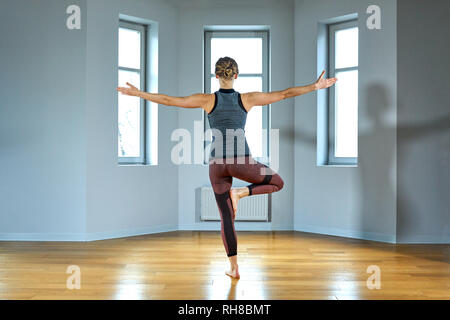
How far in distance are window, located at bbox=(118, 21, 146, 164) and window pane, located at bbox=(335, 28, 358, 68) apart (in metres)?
2.42

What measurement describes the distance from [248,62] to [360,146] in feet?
6.19

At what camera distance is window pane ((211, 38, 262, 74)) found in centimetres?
634

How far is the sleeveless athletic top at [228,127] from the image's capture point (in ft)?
11.0

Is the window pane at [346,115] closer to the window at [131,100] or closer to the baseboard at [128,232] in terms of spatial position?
the baseboard at [128,232]

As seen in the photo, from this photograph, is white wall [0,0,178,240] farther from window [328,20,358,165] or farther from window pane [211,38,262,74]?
window [328,20,358,165]

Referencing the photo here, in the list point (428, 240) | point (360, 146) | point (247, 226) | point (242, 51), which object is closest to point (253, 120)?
point (242, 51)

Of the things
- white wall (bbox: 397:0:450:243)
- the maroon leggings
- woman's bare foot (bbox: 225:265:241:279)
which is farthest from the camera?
white wall (bbox: 397:0:450:243)

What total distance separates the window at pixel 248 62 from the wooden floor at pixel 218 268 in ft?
5.14

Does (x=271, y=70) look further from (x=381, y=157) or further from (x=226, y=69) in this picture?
(x=226, y=69)

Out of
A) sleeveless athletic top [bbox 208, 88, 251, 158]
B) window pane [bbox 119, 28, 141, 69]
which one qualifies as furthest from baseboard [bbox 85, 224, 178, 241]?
sleeveless athletic top [bbox 208, 88, 251, 158]

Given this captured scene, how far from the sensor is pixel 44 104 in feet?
17.0

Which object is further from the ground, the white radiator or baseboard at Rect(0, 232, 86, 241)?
the white radiator

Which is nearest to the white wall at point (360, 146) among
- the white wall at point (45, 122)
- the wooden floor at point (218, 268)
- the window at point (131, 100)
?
the wooden floor at point (218, 268)
